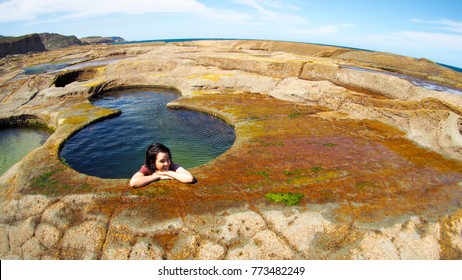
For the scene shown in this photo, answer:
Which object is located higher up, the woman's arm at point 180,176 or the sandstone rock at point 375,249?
the woman's arm at point 180,176

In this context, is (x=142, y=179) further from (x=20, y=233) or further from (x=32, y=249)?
(x=20, y=233)

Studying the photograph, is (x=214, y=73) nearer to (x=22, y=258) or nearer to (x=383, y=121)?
(x=383, y=121)

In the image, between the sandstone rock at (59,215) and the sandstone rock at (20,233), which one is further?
the sandstone rock at (59,215)

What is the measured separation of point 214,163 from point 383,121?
1390 centimetres

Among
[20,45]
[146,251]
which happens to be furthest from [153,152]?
[20,45]

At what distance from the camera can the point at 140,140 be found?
64.1ft

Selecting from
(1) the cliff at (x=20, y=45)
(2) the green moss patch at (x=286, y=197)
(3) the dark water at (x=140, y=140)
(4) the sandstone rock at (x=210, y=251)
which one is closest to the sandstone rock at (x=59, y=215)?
(3) the dark water at (x=140, y=140)

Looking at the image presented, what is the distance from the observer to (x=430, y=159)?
45.4 ft

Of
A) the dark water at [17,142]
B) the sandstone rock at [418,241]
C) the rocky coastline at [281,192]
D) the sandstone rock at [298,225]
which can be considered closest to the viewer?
the sandstone rock at [418,241]

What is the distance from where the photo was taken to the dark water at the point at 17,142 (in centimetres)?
1770

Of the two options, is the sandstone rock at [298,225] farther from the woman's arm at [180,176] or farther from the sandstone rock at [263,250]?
the woman's arm at [180,176]

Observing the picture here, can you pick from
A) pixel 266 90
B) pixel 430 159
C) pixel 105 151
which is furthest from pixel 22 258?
pixel 266 90

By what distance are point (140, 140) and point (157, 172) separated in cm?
928

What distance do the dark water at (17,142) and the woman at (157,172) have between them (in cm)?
1149
